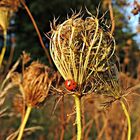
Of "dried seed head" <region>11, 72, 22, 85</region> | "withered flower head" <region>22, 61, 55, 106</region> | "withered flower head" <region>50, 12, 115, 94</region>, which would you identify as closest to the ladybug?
"withered flower head" <region>50, 12, 115, 94</region>

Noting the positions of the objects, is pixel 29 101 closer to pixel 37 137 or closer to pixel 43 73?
pixel 43 73

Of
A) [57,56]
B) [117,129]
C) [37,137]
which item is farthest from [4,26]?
[37,137]

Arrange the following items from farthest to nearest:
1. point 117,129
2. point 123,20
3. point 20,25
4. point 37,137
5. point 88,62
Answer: point 20,25 → point 37,137 → point 117,129 → point 123,20 → point 88,62

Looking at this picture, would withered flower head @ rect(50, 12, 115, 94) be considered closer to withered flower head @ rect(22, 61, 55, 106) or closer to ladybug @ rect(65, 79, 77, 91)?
ladybug @ rect(65, 79, 77, 91)

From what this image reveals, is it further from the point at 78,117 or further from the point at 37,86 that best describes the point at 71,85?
the point at 37,86

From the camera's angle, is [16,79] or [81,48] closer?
[81,48]

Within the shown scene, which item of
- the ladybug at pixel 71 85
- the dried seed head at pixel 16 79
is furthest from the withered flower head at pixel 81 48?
the dried seed head at pixel 16 79

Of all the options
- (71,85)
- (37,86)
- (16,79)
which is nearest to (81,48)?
(71,85)

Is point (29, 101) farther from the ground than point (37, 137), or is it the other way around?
point (37, 137)
